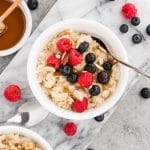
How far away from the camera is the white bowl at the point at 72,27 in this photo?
1456mm

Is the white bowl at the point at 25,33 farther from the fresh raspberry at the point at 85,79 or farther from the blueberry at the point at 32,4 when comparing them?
the fresh raspberry at the point at 85,79

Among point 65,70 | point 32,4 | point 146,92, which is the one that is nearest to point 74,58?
point 65,70

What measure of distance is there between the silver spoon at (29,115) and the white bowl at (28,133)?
0.08 metres

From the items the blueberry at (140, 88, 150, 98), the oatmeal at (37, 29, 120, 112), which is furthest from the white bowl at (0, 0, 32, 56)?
the blueberry at (140, 88, 150, 98)

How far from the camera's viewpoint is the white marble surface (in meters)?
1.61

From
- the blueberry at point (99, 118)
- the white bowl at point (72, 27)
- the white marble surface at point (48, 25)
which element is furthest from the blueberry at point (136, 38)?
the blueberry at point (99, 118)

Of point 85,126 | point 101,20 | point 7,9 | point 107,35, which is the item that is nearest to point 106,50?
point 107,35

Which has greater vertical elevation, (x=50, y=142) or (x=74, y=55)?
(x=74, y=55)

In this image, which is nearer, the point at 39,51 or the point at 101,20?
the point at 39,51

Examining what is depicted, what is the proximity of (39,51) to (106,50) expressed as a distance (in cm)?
18

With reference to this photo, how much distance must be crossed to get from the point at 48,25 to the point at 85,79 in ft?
0.88

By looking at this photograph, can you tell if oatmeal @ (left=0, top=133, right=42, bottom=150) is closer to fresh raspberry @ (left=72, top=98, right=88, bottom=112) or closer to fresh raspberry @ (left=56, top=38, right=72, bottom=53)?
fresh raspberry @ (left=72, top=98, right=88, bottom=112)

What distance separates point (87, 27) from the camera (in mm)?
1486

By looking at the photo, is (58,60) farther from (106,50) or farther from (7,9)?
(7,9)
